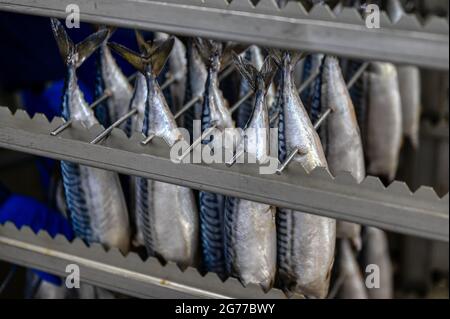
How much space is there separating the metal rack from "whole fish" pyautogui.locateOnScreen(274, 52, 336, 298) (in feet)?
0.23

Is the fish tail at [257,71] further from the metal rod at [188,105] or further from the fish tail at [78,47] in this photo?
the fish tail at [78,47]

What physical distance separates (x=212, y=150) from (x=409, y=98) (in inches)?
34.0

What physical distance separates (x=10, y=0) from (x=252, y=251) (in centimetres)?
69

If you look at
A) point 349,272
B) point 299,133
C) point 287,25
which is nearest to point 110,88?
point 299,133

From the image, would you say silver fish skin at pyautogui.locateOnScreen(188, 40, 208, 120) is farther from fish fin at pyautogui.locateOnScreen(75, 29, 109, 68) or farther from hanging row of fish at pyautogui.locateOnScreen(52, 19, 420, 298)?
fish fin at pyautogui.locateOnScreen(75, 29, 109, 68)

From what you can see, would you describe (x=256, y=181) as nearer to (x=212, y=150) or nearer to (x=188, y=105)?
(x=212, y=150)

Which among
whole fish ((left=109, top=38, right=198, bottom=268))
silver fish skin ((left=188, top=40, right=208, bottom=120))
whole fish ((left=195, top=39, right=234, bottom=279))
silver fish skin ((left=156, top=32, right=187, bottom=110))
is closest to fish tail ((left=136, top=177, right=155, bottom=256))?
whole fish ((left=109, top=38, right=198, bottom=268))

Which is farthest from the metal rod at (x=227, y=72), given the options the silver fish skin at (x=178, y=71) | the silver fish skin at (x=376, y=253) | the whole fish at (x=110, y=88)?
the silver fish skin at (x=376, y=253)

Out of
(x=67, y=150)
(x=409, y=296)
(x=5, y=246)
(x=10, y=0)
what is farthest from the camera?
(x=409, y=296)

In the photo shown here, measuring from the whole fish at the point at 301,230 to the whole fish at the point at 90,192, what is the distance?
1.30 feet

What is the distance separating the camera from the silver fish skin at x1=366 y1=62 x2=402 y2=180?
5.78 feet
